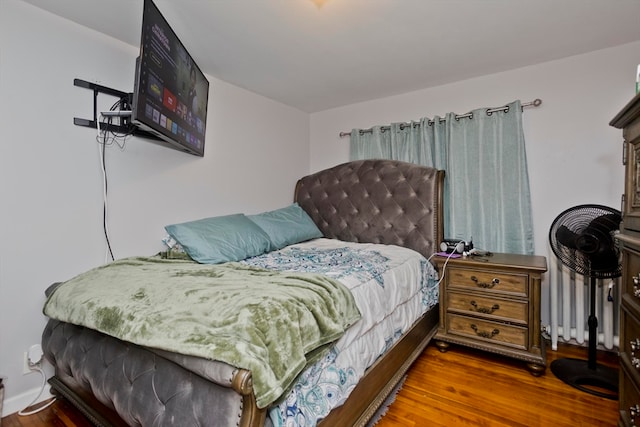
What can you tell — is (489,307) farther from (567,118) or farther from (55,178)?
(55,178)

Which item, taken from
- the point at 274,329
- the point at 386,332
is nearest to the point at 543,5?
the point at 386,332

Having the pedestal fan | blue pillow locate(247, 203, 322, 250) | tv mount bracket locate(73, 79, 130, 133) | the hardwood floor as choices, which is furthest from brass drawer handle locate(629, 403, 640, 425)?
tv mount bracket locate(73, 79, 130, 133)

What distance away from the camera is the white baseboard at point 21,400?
1609mm

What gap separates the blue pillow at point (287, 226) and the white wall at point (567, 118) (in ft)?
5.47

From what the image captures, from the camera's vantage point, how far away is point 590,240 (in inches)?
74.5

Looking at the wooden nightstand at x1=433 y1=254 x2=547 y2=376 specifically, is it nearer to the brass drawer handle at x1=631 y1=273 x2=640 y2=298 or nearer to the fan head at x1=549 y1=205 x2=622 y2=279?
the fan head at x1=549 y1=205 x2=622 y2=279

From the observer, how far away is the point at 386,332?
66.4 inches

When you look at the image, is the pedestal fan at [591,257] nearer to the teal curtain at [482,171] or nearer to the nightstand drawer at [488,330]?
the nightstand drawer at [488,330]

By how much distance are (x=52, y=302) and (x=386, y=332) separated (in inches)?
66.8

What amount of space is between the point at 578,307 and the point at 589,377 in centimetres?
51

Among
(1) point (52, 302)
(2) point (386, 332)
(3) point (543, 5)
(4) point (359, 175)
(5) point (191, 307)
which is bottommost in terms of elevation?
(2) point (386, 332)

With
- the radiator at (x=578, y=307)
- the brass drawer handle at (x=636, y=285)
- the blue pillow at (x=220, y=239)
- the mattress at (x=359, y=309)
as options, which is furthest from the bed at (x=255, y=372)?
the brass drawer handle at (x=636, y=285)

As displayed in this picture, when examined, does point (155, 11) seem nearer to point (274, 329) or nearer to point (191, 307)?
point (191, 307)

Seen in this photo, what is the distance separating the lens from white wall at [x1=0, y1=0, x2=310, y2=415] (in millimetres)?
1610
